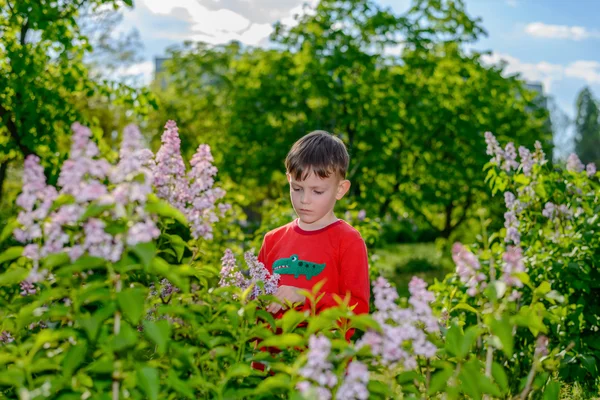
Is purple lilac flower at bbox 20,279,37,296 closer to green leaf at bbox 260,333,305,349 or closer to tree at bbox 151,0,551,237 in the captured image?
green leaf at bbox 260,333,305,349

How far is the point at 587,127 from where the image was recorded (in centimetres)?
6106

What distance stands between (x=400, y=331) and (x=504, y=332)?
0.39 metres

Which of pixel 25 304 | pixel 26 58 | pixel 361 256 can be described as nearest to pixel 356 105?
pixel 26 58

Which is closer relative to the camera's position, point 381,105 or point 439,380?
point 439,380

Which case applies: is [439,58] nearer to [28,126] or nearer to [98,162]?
[28,126]

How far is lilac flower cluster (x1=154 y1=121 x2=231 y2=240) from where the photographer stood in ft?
8.71

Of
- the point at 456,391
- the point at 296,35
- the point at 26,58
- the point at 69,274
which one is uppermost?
the point at 296,35

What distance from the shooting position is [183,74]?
21.5 m

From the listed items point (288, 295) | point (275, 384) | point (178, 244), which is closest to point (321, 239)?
point (288, 295)

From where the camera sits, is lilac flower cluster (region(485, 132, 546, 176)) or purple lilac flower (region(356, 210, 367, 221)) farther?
purple lilac flower (region(356, 210, 367, 221))

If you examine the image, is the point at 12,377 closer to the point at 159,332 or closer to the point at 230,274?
the point at 159,332

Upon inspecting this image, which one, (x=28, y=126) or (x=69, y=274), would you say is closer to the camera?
(x=69, y=274)

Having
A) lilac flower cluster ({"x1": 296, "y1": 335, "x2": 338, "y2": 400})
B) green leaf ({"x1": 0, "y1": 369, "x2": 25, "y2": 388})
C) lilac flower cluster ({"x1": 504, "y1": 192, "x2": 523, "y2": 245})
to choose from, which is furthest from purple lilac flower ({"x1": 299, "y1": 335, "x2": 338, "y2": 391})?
lilac flower cluster ({"x1": 504, "y1": 192, "x2": 523, "y2": 245})

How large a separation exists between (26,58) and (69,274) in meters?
5.55
